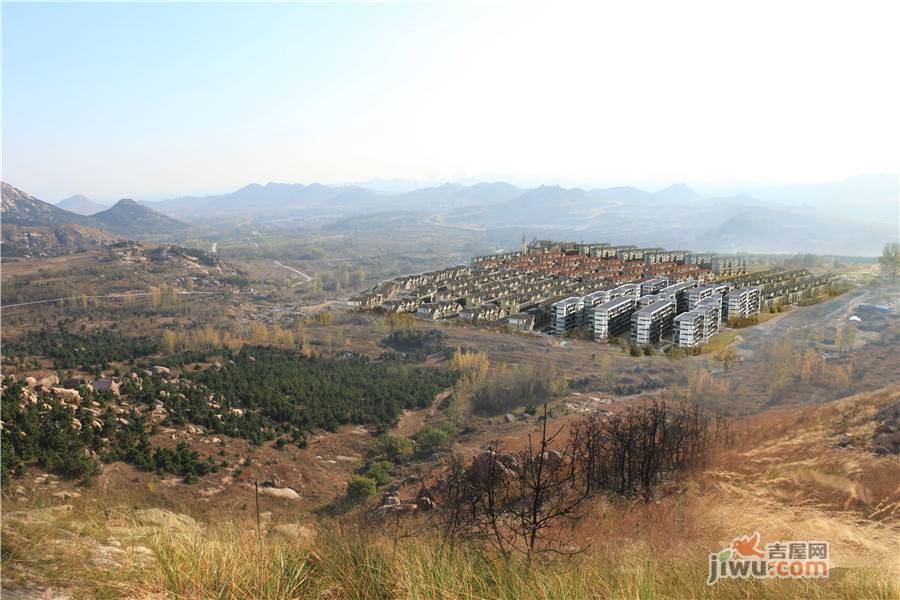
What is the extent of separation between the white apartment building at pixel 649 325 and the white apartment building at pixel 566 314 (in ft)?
2.27

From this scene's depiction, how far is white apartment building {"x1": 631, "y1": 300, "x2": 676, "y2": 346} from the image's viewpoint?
564 centimetres

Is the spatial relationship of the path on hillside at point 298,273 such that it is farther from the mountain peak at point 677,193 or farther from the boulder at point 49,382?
the mountain peak at point 677,193

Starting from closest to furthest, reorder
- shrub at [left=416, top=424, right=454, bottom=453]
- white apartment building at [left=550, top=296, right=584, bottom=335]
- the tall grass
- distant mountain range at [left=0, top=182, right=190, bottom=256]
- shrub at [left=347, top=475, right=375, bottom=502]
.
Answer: the tall grass, white apartment building at [left=550, top=296, right=584, bottom=335], shrub at [left=347, top=475, right=375, bottom=502], shrub at [left=416, top=424, right=454, bottom=453], distant mountain range at [left=0, top=182, right=190, bottom=256]

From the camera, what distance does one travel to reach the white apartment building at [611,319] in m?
5.93

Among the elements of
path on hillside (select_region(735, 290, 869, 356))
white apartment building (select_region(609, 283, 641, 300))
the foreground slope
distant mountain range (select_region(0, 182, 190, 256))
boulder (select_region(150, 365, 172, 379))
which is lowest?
boulder (select_region(150, 365, 172, 379))

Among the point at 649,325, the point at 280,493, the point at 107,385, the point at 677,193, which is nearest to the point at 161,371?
the point at 107,385

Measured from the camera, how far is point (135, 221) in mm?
95062

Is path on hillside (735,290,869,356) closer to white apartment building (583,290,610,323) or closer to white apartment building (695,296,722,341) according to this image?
white apartment building (695,296,722,341)

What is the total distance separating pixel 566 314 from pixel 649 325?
1024mm

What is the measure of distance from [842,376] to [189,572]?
747 cm

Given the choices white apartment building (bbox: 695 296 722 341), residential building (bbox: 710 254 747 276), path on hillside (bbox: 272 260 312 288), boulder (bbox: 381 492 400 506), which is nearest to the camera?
white apartment building (bbox: 695 296 722 341)

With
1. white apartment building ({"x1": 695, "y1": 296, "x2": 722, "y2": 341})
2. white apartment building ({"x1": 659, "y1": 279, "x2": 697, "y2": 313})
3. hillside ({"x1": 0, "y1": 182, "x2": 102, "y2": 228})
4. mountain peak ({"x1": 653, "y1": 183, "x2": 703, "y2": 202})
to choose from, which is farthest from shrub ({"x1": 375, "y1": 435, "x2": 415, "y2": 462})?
mountain peak ({"x1": 653, "y1": 183, "x2": 703, "y2": 202})

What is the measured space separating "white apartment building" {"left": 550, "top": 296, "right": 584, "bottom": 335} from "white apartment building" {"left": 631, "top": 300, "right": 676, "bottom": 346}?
2.27ft

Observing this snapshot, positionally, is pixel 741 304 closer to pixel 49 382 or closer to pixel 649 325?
pixel 649 325
